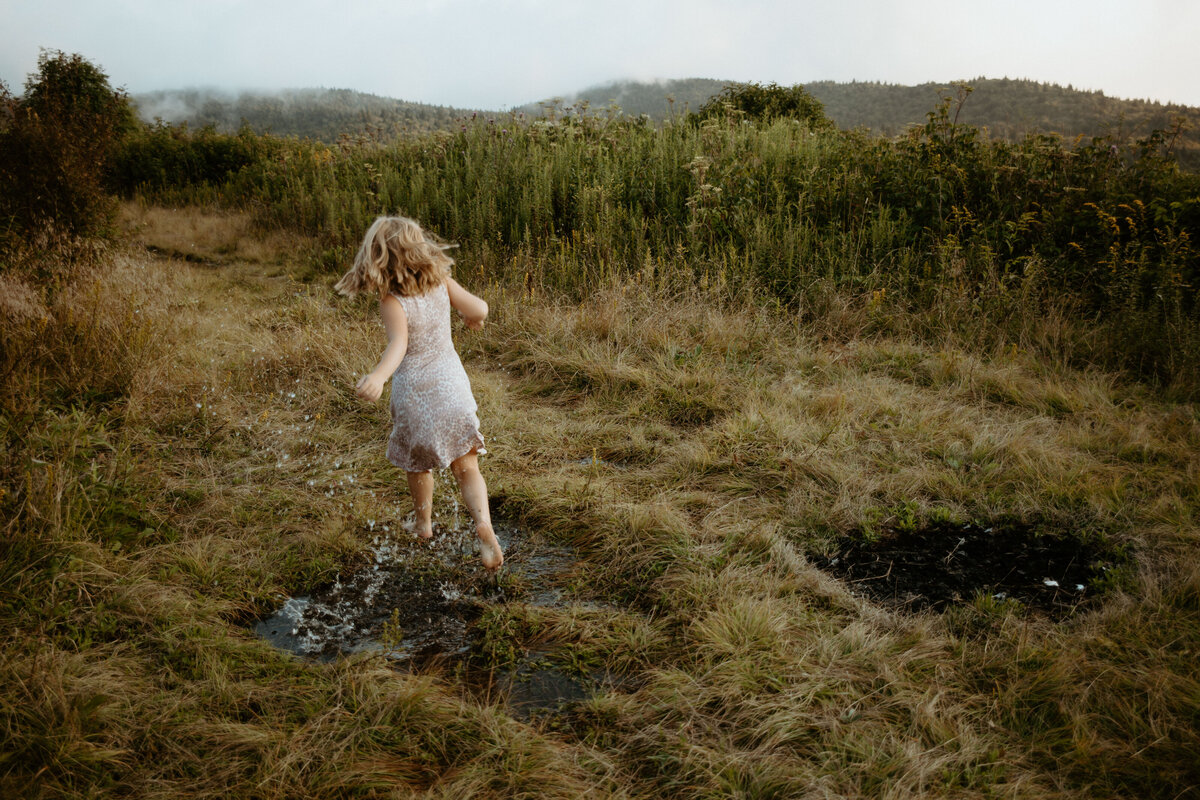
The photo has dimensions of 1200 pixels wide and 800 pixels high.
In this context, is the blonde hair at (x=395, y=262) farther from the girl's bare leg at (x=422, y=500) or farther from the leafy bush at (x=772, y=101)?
the leafy bush at (x=772, y=101)

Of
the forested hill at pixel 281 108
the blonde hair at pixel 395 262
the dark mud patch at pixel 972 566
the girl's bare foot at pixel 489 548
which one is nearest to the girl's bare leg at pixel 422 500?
the girl's bare foot at pixel 489 548

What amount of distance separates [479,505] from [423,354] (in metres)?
0.70

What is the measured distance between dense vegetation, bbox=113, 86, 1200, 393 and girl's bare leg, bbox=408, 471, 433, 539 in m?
3.47

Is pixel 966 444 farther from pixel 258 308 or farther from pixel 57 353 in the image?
pixel 258 308

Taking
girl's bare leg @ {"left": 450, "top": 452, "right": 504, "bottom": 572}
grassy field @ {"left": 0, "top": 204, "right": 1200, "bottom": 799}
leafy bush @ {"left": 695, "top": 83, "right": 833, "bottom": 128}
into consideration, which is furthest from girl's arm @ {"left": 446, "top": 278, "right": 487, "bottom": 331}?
leafy bush @ {"left": 695, "top": 83, "right": 833, "bottom": 128}

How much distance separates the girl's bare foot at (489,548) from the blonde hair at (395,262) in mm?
1058

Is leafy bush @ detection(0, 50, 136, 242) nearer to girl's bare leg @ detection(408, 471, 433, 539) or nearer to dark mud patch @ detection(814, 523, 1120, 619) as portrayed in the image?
girl's bare leg @ detection(408, 471, 433, 539)

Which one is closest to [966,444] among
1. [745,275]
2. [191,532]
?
[745,275]

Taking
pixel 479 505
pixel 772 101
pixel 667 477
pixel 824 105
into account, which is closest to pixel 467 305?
pixel 479 505

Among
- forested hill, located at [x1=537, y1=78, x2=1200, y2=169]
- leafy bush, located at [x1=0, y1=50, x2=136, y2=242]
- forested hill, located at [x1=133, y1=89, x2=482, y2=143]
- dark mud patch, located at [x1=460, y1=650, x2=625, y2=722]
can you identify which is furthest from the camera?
forested hill, located at [x1=133, y1=89, x2=482, y2=143]

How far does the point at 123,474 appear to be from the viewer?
10.7 ft

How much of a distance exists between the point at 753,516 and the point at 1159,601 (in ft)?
5.16

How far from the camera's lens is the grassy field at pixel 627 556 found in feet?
6.26

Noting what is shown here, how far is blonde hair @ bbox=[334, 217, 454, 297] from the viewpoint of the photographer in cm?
267
